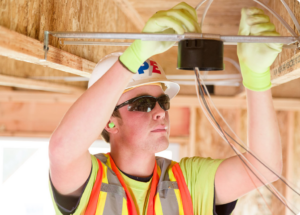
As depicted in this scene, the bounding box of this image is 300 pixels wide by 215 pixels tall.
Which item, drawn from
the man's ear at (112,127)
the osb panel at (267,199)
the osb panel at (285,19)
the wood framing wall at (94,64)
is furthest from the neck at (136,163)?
the osb panel at (267,199)

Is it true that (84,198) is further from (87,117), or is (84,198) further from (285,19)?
(285,19)

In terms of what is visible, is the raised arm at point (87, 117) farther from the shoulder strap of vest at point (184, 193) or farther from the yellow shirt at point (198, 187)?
the shoulder strap of vest at point (184, 193)

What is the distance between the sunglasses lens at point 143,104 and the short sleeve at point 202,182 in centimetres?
39

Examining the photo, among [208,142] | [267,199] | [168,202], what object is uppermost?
[208,142]

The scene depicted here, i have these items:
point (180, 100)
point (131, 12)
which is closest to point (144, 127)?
point (131, 12)

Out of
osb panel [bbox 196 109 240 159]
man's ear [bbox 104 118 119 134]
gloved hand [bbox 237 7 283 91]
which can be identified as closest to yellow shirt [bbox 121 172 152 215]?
man's ear [bbox 104 118 119 134]

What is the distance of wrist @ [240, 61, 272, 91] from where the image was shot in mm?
1142

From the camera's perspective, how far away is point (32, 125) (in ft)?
11.7

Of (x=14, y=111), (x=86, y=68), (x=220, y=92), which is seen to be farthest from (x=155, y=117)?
(x=14, y=111)

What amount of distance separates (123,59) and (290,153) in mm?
2872

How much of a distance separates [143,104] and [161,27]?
65 centimetres

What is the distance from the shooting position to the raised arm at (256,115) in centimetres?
97

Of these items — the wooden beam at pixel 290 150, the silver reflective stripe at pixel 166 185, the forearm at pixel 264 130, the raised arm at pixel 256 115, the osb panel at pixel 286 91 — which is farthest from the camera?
the wooden beam at pixel 290 150

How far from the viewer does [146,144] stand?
1.48m
